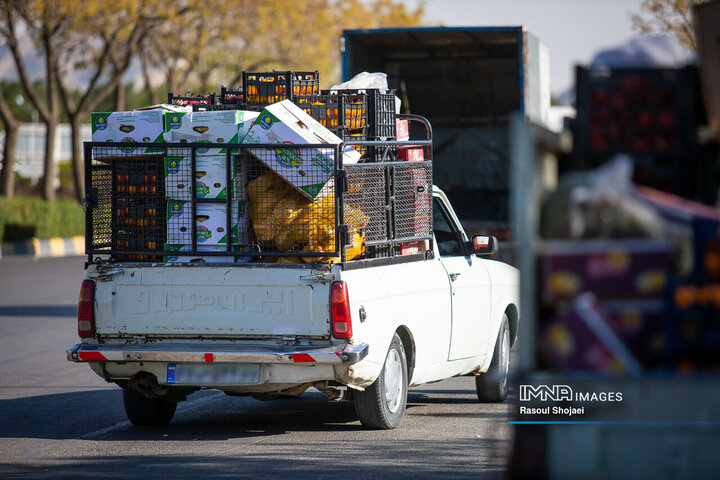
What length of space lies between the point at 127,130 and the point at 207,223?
92 cm

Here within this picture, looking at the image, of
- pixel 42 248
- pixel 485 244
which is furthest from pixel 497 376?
pixel 42 248

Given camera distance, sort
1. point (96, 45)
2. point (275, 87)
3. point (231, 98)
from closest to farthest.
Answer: point (275, 87)
point (231, 98)
point (96, 45)

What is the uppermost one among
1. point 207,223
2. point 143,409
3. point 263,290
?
point 207,223

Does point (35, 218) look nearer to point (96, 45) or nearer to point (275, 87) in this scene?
point (96, 45)

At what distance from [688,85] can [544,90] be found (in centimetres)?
1124

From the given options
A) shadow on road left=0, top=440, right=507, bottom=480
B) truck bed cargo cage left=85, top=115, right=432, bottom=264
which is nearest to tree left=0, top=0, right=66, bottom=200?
truck bed cargo cage left=85, top=115, right=432, bottom=264

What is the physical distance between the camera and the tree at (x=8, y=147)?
31484 mm

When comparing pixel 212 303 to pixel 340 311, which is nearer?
pixel 340 311

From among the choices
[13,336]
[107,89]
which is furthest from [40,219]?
[13,336]

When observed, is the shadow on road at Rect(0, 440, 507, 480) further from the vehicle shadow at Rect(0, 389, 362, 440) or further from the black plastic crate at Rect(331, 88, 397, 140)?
the black plastic crate at Rect(331, 88, 397, 140)

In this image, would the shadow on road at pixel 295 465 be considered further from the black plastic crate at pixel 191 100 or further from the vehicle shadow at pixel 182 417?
the black plastic crate at pixel 191 100

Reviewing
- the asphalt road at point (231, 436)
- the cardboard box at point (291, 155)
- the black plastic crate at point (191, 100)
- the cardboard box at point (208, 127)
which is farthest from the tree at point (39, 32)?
the cardboard box at point (291, 155)

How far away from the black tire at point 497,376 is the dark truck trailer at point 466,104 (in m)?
5.88

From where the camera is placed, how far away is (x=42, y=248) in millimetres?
30453
